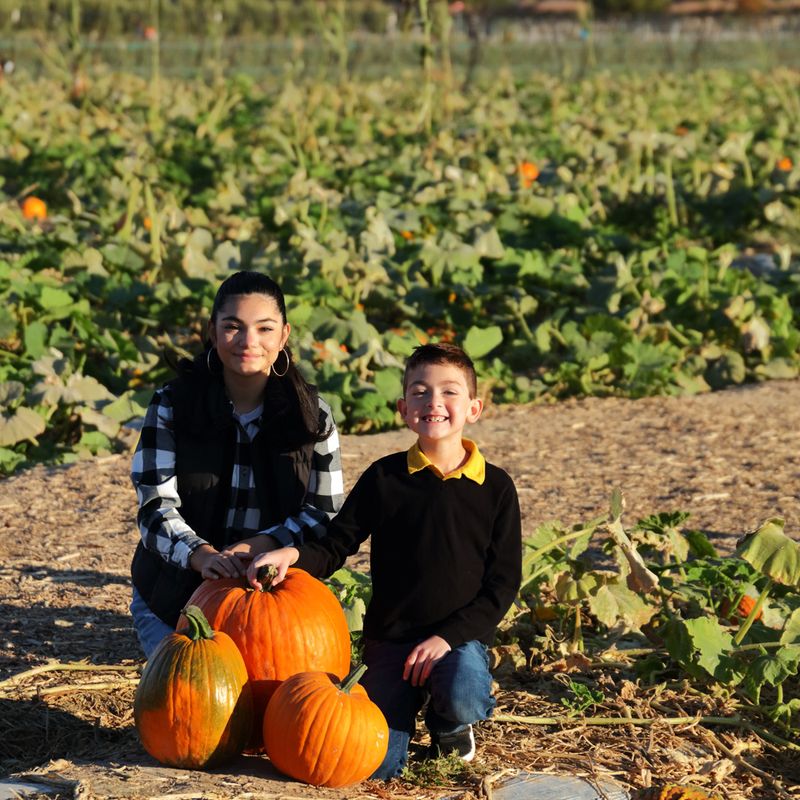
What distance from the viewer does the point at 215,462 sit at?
3494 mm

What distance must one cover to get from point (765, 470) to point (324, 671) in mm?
2980

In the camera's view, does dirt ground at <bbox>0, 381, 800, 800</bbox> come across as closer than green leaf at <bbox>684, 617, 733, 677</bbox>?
Yes

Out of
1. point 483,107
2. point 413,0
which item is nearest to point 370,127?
point 483,107

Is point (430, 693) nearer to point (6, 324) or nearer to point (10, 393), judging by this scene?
point (10, 393)

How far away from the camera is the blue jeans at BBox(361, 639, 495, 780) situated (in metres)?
3.04

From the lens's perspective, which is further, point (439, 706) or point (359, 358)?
point (359, 358)

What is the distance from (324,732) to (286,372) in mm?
989

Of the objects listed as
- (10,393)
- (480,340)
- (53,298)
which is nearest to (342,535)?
(10,393)

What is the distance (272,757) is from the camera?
115 inches

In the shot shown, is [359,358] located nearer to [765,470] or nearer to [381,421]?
[381,421]

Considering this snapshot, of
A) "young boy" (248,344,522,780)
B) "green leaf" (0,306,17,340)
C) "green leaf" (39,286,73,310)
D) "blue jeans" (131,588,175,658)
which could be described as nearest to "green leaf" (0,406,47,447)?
"green leaf" (0,306,17,340)

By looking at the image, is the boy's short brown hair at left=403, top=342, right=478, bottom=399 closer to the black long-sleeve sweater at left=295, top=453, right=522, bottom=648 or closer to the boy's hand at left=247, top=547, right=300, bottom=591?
the black long-sleeve sweater at left=295, top=453, right=522, bottom=648

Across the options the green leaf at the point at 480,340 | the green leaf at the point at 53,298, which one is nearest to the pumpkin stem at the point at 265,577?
the green leaf at the point at 480,340

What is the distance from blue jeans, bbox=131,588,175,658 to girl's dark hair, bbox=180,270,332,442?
1.94 ft
